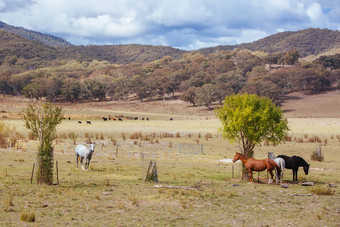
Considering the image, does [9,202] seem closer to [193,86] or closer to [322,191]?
[322,191]

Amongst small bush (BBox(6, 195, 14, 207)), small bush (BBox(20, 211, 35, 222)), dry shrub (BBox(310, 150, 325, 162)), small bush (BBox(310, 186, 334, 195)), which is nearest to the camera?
small bush (BBox(20, 211, 35, 222))

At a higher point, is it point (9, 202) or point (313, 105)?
point (313, 105)

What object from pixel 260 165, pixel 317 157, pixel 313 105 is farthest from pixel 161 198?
pixel 313 105

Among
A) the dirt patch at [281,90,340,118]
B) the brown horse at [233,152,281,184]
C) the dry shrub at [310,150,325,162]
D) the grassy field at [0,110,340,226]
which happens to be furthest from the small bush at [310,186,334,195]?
the dirt patch at [281,90,340,118]

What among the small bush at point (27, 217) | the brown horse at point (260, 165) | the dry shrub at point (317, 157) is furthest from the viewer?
the dry shrub at point (317, 157)

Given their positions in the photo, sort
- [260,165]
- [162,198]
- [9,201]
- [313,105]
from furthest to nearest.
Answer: [313,105] → [260,165] → [162,198] → [9,201]

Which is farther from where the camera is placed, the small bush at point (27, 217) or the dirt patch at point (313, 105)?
the dirt patch at point (313, 105)

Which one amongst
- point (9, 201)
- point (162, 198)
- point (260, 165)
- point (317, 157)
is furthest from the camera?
point (317, 157)

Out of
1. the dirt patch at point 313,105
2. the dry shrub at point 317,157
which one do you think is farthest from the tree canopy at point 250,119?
the dirt patch at point 313,105

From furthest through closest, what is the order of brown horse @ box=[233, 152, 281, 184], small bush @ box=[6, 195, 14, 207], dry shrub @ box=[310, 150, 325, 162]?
1. dry shrub @ box=[310, 150, 325, 162]
2. brown horse @ box=[233, 152, 281, 184]
3. small bush @ box=[6, 195, 14, 207]

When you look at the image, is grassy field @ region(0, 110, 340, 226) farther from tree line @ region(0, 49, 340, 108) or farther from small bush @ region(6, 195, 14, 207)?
tree line @ region(0, 49, 340, 108)

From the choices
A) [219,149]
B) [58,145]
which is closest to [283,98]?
[219,149]

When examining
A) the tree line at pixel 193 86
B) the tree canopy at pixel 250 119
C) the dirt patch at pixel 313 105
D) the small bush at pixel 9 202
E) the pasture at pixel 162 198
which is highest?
the tree line at pixel 193 86

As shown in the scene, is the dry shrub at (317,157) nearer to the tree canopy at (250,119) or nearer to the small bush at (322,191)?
the tree canopy at (250,119)
